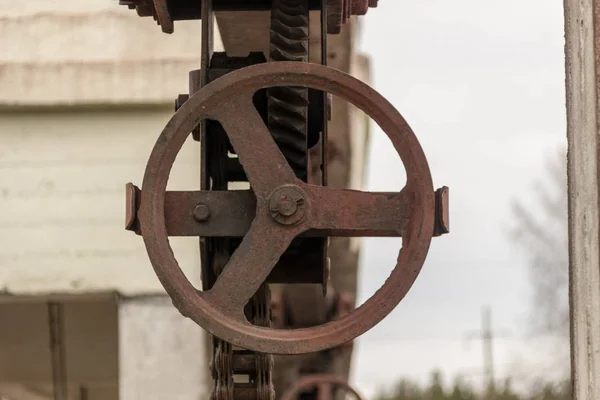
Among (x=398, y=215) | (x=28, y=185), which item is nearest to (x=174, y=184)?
(x=28, y=185)

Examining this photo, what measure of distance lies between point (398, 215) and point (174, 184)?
3165mm

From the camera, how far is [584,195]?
257 cm

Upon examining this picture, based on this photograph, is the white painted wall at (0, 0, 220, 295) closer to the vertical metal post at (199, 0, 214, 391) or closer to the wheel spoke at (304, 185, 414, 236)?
the vertical metal post at (199, 0, 214, 391)

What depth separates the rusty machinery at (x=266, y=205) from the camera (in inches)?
94.1

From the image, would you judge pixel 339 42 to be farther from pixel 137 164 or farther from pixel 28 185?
pixel 28 185

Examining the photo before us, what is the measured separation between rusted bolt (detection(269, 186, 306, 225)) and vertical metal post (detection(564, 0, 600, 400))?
28.3 inches

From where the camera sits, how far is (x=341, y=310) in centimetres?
697

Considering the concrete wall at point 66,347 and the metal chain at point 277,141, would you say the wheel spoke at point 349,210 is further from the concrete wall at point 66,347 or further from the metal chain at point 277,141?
the concrete wall at point 66,347

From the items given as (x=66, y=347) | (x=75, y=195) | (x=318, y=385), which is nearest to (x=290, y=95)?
(x=75, y=195)

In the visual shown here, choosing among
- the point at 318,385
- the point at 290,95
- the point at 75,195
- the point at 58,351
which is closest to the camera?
the point at 290,95

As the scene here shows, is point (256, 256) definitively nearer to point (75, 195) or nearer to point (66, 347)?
point (75, 195)

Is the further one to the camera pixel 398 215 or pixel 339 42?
pixel 339 42

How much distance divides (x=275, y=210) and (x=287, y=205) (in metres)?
0.03

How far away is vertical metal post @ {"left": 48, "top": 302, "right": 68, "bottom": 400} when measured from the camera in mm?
7094
